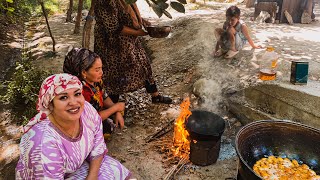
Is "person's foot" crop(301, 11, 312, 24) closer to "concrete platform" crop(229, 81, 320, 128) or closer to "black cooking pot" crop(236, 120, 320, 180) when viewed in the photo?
"concrete platform" crop(229, 81, 320, 128)

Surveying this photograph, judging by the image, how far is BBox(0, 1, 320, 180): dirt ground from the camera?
3.92 meters

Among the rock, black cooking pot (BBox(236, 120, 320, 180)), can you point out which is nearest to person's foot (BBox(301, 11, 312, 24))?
the rock

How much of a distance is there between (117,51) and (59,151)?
7.44ft

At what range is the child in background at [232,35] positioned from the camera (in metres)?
5.72

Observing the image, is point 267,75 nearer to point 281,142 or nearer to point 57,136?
point 281,142

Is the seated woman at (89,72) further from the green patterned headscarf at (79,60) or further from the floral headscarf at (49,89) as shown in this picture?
the floral headscarf at (49,89)

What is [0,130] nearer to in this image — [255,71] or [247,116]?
[247,116]

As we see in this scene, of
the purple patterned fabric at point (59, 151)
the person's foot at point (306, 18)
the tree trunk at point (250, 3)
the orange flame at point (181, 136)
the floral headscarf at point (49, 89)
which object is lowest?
the orange flame at point (181, 136)

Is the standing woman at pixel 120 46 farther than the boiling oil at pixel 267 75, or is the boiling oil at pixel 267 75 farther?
the boiling oil at pixel 267 75

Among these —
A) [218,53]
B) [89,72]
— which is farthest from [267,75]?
[89,72]

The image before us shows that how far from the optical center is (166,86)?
241 inches

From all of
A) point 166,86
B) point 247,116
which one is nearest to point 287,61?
point 247,116

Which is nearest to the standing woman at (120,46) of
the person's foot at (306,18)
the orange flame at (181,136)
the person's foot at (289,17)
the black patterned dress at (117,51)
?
the black patterned dress at (117,51)

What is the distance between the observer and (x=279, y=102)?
4.38m
